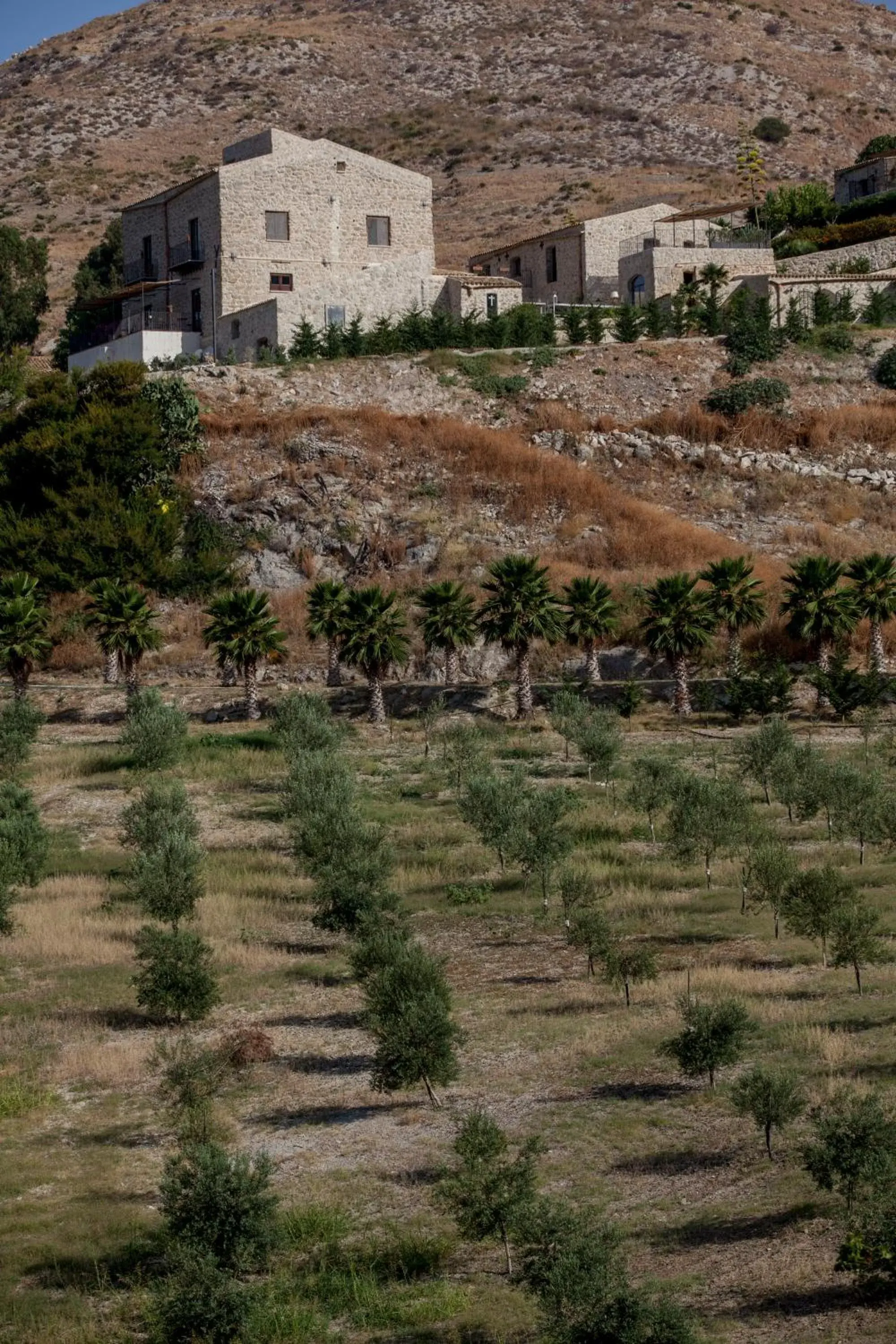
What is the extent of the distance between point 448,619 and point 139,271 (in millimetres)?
36159

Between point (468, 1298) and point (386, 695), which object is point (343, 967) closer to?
point (468, 1298)

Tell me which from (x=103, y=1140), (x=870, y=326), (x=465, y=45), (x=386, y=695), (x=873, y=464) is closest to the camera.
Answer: (x=103, y=1140)

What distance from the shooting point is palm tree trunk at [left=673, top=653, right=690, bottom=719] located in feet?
184

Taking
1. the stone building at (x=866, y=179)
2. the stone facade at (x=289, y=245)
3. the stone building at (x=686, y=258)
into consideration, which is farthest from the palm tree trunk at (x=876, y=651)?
the stone building at (x=866, y=179)

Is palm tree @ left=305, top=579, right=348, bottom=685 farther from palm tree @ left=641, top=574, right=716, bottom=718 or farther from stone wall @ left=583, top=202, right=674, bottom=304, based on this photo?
stone wall @ left=583, top=202, right=674, bottom=304

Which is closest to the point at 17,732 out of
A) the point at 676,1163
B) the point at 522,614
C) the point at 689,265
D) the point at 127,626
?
the point at 127,626

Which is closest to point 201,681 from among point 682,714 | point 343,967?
point 682,714

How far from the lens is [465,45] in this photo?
7151 inches

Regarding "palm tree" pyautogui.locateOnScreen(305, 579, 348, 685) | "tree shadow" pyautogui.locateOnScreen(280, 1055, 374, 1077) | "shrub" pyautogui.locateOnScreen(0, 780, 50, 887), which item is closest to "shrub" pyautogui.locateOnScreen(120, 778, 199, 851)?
"shrub" pyautogui.locateOnScreen(0, 780, 50, 887)

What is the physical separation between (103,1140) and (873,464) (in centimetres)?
5663

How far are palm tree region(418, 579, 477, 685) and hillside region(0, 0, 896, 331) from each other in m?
74.7

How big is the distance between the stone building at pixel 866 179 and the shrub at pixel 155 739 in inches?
2491

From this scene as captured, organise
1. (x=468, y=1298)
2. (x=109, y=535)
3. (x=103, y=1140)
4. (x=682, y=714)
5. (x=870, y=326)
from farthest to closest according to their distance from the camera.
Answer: (x=870, y=326)
(x=109, y=535)
(x=682, y=714)
(x=103, y=1140)
(x=468, y=1298)

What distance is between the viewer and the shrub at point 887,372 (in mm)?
77875
